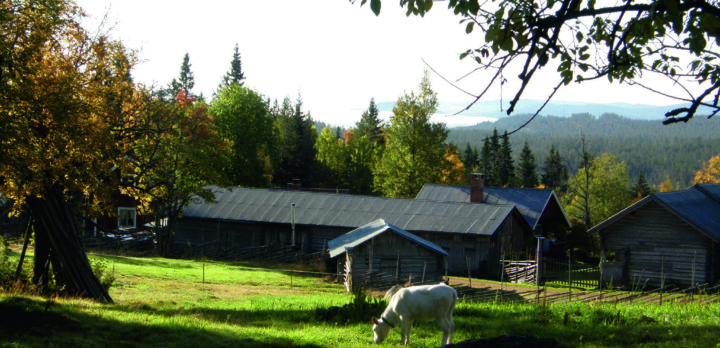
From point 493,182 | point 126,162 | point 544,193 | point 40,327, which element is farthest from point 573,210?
point 40,327

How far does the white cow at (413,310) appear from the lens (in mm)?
10734

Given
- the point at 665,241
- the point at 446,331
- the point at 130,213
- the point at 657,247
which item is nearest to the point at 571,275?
the point at 657,247

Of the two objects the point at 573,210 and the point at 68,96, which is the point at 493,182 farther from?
the point at 68,96

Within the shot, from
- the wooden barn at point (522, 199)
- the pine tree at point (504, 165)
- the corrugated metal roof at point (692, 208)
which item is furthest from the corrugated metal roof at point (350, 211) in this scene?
the pine tree at point (504, 165)

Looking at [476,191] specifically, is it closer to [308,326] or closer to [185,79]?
[308,326]

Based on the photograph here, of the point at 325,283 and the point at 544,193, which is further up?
the point at 544,193

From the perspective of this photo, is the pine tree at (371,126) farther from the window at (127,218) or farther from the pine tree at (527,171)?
the window at (127,218)

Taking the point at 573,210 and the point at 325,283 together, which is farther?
the point at 573,210

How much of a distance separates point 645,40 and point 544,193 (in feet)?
144

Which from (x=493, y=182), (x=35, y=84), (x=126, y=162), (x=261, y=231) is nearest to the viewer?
(x=35, y=84)

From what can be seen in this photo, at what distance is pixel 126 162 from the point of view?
19375mm

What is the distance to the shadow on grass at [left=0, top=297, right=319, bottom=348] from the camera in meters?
10.5

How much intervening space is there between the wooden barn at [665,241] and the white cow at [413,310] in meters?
23.1

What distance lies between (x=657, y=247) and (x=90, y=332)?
30171mm
